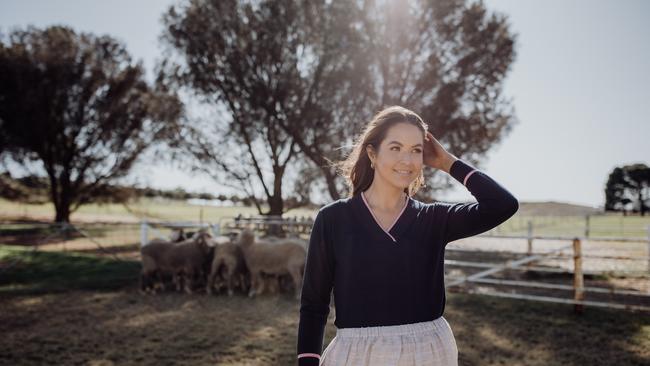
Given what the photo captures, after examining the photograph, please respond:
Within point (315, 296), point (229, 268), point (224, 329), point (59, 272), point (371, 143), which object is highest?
point (371, 143)

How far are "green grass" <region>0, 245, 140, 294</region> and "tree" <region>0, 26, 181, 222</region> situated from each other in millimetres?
10199

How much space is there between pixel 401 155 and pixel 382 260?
451 mm

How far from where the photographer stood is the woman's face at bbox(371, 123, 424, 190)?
1.90 meters

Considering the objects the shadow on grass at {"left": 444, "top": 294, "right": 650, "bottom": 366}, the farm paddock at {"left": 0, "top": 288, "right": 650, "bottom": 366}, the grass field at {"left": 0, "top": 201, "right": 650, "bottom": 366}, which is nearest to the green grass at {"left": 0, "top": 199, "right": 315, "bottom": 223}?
the grass field at {"left": 0, "top": 201, "right": 650, "bottom": 366}

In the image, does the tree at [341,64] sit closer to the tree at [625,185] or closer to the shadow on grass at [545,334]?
the shadow on grass at [545,334]

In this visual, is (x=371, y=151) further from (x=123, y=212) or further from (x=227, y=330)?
(x=123, y=212)

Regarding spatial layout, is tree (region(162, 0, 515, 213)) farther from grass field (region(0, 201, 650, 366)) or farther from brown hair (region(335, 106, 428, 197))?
brown hair (region(335, 106, 428, 197))

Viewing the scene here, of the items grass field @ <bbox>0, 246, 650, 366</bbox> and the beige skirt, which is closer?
the beige skirt

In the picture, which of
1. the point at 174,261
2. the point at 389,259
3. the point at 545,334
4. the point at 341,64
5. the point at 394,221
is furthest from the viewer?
the point at 341,64

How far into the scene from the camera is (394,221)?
1.90m

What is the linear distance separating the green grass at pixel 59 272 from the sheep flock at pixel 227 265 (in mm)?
1430

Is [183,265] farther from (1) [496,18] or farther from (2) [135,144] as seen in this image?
(2) [135,144]

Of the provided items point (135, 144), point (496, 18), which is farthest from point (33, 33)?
point (496, 18)

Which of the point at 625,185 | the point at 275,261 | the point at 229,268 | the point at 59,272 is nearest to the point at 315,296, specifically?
the point at 275,261
